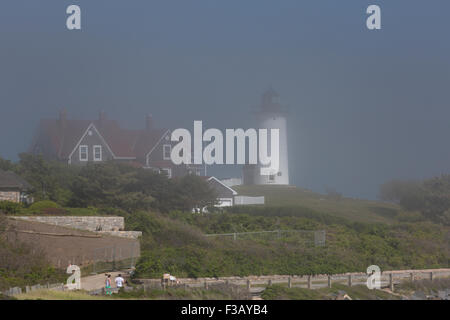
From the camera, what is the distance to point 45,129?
5459 centimetres

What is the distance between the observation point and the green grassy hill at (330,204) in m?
51.7

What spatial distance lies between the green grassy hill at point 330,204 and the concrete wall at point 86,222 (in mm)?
18081

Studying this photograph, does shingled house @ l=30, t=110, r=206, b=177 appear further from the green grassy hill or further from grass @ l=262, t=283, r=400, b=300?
grass @ l=262, t=283, r=400, b=300

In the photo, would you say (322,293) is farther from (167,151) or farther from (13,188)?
(167,151)

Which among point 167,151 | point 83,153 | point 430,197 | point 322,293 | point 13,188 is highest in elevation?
point 167,151

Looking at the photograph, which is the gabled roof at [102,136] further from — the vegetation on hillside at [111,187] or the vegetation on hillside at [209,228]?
the vegetation on hillside at [111,187]

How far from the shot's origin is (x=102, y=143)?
5344cm

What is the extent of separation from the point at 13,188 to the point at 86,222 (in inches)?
215

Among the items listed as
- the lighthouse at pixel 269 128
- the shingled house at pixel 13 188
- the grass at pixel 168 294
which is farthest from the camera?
Answer: the lighthouse at pixel 269 128

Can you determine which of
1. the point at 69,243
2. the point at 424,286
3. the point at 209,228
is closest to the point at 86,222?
the point at 69,243

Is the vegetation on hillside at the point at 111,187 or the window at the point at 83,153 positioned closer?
the vegetation on hillside at the point at 111,187

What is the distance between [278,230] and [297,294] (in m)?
13.1

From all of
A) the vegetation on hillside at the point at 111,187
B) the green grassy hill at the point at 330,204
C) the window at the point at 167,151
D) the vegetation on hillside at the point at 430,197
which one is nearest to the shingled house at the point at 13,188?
the vegetation on hillside at the point at 111,187
